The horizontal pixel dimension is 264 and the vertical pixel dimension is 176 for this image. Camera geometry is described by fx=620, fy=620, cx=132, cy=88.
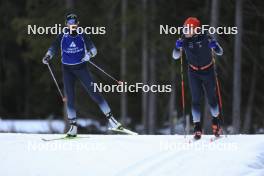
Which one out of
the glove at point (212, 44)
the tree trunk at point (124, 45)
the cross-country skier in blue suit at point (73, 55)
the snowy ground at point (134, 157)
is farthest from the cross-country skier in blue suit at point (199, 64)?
the tree trunk at point (124, 45)

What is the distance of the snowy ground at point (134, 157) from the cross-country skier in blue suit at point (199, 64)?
0.54 m

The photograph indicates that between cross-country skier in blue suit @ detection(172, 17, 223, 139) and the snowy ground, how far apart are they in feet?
1.77

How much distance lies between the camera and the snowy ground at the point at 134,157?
8.43 meters

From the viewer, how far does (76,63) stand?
10.8 m

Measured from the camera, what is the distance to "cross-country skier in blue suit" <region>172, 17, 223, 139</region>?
10.0 metres

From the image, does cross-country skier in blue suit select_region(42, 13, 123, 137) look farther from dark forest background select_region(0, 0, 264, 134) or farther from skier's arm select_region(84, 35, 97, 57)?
dark forest background select_region(0, 0, 264, 134)

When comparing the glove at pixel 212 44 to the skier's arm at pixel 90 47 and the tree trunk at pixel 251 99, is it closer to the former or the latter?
the skier's arm at pixel 90 47

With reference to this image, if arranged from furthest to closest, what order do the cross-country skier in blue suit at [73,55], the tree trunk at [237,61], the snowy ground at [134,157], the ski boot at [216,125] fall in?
the tree trunk at [237,61] < the cross-country skier in blue suit at [73,55] < the ski boot at [216,125] < the snowy ground at [134,157]
